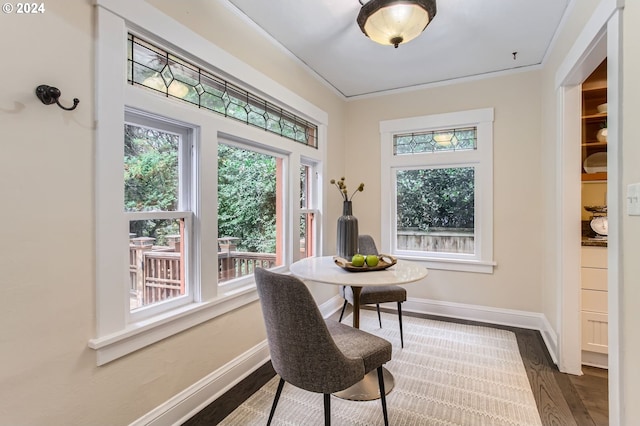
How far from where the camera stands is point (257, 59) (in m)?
2.35

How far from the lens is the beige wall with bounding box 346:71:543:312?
10.0 feet

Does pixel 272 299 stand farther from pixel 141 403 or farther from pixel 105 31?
pixel 105 31

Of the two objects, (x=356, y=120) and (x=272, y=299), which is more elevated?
(x=356, y=120)

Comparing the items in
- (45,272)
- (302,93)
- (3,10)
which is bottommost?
(45,272)

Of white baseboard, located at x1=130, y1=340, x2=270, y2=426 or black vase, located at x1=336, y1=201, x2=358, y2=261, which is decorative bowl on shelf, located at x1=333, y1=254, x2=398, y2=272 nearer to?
black vase, located at x1=336, y1=201, x2=358, y2=261

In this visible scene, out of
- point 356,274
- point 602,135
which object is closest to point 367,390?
point 356,274

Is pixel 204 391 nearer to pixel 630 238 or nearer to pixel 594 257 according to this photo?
pixel 630 238

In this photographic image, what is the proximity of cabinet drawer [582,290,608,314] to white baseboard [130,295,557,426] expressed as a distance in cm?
36

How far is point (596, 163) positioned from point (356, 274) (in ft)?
8.02

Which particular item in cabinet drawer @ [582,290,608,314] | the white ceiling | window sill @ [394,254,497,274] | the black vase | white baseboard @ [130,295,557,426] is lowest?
white baseboard @ [130,295,557,426]

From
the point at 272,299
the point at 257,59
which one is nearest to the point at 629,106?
the point at 272,299

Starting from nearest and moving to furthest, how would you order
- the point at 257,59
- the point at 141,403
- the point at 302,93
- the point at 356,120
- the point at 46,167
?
the point at 46,167, the point at 141,403, the point at 257,59, the point at 302,93, the point at 356,120

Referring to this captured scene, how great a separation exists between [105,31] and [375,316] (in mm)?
3195

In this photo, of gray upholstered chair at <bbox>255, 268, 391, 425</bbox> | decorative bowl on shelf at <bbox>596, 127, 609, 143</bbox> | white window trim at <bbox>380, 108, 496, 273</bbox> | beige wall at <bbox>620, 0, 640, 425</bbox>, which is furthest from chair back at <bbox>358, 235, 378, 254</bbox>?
decorative bowl on shelf at <bbox>596, 127, 609, 143</bbox>
